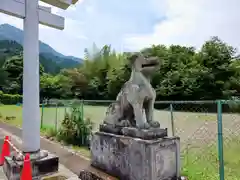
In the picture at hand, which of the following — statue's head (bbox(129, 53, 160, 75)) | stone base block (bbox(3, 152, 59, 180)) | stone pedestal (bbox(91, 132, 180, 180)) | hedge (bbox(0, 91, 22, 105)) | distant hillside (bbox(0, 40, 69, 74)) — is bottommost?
stone base block (bbox(3, 152, 59, 180))

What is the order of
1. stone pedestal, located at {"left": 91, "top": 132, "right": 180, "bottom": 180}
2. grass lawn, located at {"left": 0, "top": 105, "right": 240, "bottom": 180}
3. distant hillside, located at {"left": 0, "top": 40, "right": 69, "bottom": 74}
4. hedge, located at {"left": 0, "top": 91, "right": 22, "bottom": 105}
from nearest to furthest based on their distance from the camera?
stone pedestal, located at {"left": 91, "top": 132, "right": 180, "bottom": 180} < grass lawn, located at {"left": 0, "top": 105, "right": 240, "bottom": 180} < hedge, located at {"left": 0, "top": 91, "right": 22, "bottom": 105} < distant hillside, located at {"left": 0, "top": 40, "right": 69, "bottom": 74}

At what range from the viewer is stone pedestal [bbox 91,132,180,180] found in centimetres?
230

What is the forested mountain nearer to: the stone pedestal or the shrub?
the shrub

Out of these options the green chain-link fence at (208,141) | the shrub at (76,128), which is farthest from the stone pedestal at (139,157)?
the shrub at (76,128)

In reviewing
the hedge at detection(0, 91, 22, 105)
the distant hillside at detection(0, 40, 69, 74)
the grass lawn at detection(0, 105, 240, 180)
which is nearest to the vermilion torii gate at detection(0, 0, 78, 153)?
the grass lawn at detection(0, 105, 240, 180)

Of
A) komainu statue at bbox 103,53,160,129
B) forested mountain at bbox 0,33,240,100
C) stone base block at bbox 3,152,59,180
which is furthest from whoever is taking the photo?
forested mountain at bbox 0,33,240,100

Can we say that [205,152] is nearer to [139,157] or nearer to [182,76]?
[139,157]

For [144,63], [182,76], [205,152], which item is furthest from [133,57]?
[182,76]

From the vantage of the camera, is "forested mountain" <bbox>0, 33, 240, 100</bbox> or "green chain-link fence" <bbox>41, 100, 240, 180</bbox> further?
"forested mountain" <bbox>0, 33, 240, 100</bbox>

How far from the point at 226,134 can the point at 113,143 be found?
2.03 meters

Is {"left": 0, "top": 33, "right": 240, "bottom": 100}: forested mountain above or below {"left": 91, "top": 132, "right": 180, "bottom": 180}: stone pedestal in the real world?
above

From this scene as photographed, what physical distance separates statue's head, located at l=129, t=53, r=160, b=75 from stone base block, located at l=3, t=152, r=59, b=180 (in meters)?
2.16

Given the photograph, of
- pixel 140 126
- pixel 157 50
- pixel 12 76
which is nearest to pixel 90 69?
pixel 157 50

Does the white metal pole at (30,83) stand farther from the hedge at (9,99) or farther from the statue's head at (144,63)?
the hedge at (9,99)
